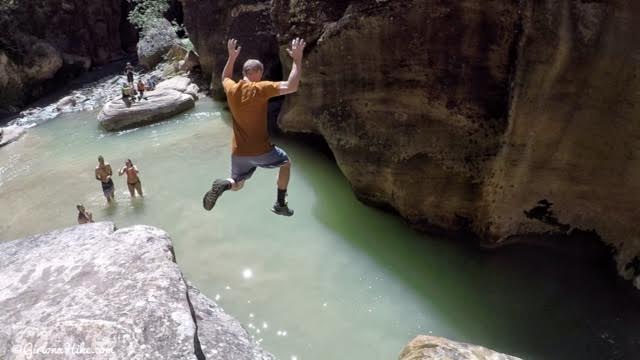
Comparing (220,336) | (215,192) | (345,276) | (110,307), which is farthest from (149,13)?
(110,307)

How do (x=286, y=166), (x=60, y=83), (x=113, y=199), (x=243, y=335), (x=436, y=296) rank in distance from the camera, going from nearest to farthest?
1. (x=243, y=335)
2. (x=286, y=166)
3. (x=436, y=296)
4. (x=113, y=199)
5. (x=60, y=83)

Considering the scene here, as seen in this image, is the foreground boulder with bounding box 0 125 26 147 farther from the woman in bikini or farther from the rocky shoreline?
the rocky shoreline

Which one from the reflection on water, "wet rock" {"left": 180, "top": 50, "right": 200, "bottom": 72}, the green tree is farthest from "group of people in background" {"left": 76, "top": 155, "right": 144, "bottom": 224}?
the green tree

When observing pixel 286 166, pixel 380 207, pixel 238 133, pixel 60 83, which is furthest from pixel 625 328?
pixel 60 83

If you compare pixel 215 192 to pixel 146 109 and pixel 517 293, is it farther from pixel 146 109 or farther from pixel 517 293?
pixel 146 109

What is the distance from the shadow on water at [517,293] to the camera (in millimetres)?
6570

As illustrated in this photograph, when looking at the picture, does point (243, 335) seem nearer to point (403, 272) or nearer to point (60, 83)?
point (403, 272)

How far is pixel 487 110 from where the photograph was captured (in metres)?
7.58

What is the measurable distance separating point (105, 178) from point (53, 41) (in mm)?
17626

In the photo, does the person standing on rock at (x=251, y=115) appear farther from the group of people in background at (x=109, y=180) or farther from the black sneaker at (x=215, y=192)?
the group of people in background at (x=109, y=180)

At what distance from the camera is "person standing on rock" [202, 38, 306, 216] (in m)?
4.55

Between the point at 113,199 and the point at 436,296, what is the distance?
780 cm

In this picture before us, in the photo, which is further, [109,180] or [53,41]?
[53,41]

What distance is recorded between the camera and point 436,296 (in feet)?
24.5
